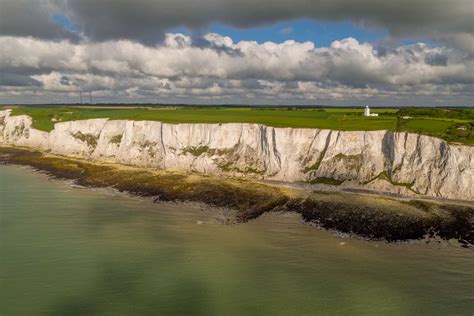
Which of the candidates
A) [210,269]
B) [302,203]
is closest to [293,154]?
[302,203]

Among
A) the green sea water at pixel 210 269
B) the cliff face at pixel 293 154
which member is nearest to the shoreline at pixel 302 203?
the green sea water at pixel 210 269

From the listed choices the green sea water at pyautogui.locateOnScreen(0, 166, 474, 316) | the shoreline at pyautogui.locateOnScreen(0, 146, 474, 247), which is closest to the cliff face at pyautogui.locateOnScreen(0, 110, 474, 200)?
the shoreline at pyautogui.locateOnScreen(0, 146, 474, 247)

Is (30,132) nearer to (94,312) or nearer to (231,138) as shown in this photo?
(231,138)

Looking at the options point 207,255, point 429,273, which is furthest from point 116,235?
point 429,273

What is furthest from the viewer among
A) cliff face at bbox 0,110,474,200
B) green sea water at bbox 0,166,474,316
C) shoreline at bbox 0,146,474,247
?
A: cliff face at bbox 0,110,474,200

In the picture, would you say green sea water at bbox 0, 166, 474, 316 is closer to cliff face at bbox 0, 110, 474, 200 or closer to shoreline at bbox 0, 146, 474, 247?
shoreline at bbox 0, 146, 474, 247

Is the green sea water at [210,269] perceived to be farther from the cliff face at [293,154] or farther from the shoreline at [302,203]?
the cliff face at [293,154]
